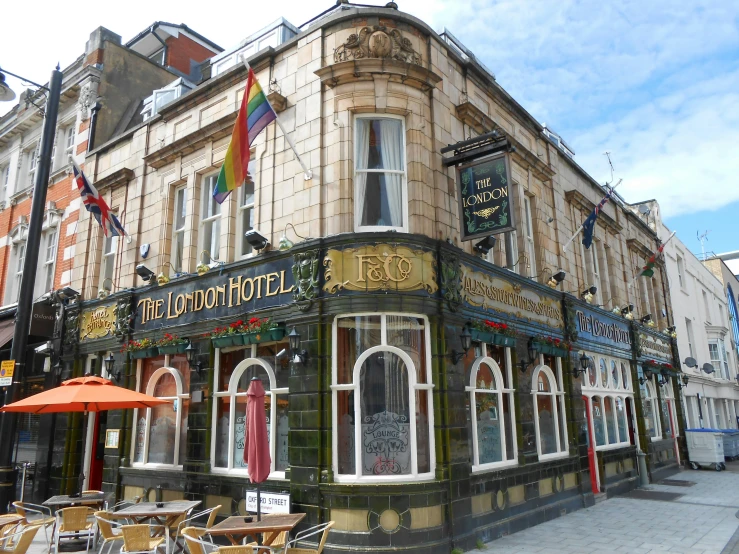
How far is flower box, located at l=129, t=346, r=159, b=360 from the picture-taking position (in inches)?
507

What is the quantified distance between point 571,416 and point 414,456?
6.47 meters

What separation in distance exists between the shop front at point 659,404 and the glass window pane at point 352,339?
1286 centimetres

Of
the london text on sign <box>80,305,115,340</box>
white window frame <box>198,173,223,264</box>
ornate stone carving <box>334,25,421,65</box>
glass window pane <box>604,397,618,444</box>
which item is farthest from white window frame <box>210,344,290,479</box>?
glass window pane <box>604,397,618,444</box>

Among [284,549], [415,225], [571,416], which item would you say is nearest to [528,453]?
[571,416]

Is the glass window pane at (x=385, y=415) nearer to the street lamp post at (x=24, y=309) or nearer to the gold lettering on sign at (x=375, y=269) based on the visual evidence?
the gold lettering on sign at (x=375, y=269)

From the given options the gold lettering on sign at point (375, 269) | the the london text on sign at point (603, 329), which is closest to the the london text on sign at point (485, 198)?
the gold lettering on sign at point (375, 269)

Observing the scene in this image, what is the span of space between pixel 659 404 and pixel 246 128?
1790 cm

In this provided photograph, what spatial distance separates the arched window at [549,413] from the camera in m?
13.1

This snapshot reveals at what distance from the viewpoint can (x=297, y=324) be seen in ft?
33.3

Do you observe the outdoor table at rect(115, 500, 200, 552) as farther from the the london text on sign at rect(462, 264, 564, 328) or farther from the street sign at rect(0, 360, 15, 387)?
the the london text on sign at rect(462, 264, 564, 328)

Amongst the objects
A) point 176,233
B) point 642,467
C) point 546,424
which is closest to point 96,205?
point 176,233

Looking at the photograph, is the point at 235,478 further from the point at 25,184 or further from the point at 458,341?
the point at 25,184

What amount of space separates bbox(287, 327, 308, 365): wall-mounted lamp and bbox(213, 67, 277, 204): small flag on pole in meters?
2.85

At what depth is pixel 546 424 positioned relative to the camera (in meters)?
13.4
